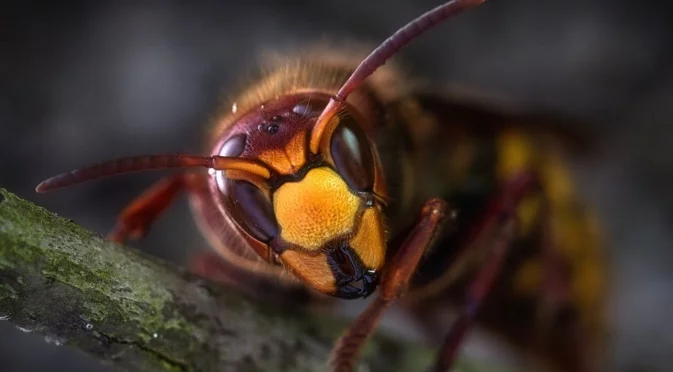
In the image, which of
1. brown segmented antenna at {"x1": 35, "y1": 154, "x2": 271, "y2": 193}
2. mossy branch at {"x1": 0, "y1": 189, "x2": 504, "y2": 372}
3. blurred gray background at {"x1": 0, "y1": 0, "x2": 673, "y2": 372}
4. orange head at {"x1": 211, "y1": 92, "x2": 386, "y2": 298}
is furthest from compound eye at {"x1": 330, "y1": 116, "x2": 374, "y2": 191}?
blurred gray background at {"x1": 0, "y1": 0, "x2": 673, "y2": 372}

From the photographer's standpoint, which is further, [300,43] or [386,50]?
[300,43]

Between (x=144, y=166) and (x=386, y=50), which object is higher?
(x=386, y=50)

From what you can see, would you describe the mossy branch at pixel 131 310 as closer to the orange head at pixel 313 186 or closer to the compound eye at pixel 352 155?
the orange head at pixel 313 186

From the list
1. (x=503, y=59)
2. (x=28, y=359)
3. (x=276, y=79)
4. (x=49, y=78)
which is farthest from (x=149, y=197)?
(x=503, y=59)

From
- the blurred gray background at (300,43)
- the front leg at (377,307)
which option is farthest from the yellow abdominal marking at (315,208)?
the blurred gray background at (300,43)

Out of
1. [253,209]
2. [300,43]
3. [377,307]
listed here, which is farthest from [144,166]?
[300,43]

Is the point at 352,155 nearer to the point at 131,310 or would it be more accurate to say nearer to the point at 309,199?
the point at 309,199

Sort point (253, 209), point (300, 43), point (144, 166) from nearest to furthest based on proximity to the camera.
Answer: point (144, 166)
point (253, 209)
point (300, 43)
